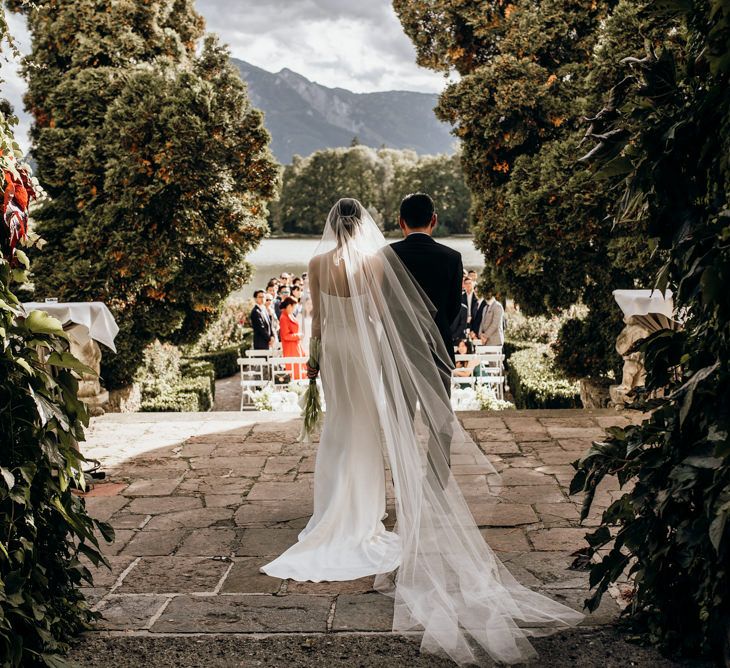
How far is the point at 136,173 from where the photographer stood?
9.89m

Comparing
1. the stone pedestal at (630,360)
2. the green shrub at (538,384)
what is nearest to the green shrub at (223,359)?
the green shrub at (538,384)

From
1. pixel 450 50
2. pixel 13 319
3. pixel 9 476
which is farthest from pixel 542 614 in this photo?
pixel 450 50

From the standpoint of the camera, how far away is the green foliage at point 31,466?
8.75ft

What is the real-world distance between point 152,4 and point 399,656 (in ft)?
35.1

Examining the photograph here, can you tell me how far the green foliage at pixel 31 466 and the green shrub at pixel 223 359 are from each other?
11875 millimetres

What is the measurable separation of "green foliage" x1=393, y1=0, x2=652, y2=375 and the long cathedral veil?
4313 millimetres

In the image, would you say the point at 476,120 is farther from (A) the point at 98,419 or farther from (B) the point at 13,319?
(B) the point at 13,319

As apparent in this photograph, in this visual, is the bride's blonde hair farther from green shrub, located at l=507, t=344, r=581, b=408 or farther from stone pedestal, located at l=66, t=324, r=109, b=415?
green shrub, located at l=507, t=344, r=581, b=408

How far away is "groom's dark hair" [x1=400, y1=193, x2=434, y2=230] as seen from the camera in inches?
178

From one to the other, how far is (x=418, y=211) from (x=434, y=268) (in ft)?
1.11

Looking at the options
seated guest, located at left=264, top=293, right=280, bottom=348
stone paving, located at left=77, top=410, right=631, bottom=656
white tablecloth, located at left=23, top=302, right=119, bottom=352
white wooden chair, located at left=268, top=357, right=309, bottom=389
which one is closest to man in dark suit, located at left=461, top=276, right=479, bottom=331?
white wooden chair, located at left=268, top=357, right=309, bottom=389

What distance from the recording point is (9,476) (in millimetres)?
2568

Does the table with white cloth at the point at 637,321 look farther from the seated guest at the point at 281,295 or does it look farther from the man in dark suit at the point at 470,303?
the seated guest at the point at 281,295

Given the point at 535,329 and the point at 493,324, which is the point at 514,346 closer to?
the point at 535,329
